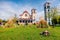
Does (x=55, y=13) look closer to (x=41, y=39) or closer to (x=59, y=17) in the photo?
(x=59, y=17)

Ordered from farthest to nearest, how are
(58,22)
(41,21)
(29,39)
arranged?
1. (58,22)
2. (41,21)
3. (29,39)

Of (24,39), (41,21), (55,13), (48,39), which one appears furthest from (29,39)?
(55,13)

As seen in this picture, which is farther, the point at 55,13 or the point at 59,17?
the point at 55,13

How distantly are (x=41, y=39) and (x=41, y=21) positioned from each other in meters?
16.2

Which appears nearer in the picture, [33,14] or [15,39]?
[15,39]

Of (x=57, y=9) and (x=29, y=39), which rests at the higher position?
(x=57, y=9)

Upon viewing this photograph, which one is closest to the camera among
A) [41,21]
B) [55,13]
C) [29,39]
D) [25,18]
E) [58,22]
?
[29,39]

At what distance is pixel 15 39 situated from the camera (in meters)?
12.0

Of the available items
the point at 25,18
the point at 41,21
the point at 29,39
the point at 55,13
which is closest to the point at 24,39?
the point at 29,39

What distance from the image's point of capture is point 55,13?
5522 centimetres

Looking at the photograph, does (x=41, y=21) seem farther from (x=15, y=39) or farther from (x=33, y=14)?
(x=33, y=14)

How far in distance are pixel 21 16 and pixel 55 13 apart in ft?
49.1

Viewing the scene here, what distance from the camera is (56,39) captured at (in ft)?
39.9

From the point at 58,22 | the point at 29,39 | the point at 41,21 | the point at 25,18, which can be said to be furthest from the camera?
the point at 25,18
